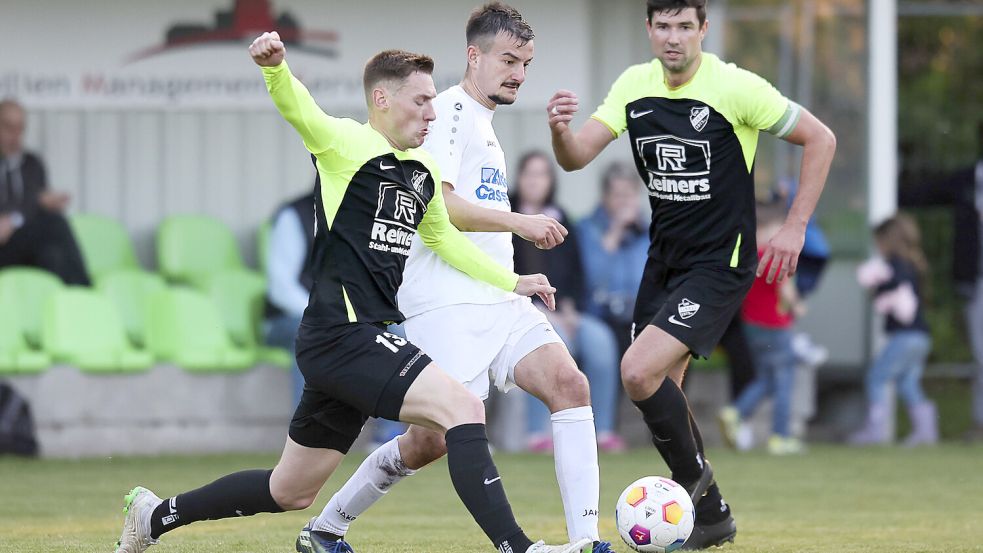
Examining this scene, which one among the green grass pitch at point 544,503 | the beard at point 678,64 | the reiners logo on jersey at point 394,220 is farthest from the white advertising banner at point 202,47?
the reiners logo on jersey at point 394,220

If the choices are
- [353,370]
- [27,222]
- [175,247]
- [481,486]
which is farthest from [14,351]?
[481,486]

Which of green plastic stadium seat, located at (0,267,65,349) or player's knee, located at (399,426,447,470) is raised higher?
green plastic stadium seat, located at (0,267,65,349)

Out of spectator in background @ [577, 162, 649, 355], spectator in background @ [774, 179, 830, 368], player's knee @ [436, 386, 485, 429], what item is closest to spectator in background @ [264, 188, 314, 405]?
spectator in background @ [577, 162, 649, 355]

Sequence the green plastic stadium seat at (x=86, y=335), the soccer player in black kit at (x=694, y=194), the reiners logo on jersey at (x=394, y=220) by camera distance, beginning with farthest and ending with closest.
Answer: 1. the green plastic stadium seat at (x=86, y=335)
2. the soccer player in black kit at (x=694, y=194)
3. the reiners logo on jersey at (x=394, y=220)

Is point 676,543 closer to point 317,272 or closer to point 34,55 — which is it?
point 317,272

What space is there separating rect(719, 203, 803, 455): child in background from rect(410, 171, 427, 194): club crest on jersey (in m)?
6.83

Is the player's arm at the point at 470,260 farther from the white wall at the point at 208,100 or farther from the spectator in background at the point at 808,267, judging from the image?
the white wall at the point at 208,100

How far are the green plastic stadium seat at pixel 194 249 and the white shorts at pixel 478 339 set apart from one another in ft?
21.4

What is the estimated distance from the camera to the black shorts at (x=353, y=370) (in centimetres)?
547

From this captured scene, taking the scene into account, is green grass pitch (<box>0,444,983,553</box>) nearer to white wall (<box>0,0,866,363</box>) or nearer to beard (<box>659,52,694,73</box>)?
beard (<box>659,52,694,73</box>)

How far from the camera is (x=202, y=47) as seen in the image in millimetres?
13047

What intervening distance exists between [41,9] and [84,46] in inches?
17.3

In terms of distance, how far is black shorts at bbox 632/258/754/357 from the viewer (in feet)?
22.4

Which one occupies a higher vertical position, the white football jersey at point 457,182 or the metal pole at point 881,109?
the metal pole at point 881,109
